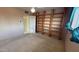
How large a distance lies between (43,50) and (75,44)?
0.51 m

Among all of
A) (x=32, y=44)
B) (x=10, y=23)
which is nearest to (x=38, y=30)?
(x=32, y=44)

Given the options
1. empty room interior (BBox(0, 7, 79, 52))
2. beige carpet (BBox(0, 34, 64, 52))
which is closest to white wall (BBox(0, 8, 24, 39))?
empty room interior (BBox(0, 7, 79, 52))

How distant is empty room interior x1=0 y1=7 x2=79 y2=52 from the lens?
1.41 m

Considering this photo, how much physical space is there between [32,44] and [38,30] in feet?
0.92

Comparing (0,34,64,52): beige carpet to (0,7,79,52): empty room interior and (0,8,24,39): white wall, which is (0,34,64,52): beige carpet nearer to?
(0,7,79,52): empty room interior

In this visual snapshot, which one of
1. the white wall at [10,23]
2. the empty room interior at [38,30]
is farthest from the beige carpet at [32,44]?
the white wall at [10,23]

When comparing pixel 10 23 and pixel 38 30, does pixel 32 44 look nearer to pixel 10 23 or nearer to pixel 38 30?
pixel 38 30

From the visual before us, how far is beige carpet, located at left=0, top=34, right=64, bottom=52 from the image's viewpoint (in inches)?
57.5

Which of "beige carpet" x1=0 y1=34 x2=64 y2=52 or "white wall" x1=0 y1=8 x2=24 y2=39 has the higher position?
"white wall" x1=0 y1=8 x2=24 y2=39

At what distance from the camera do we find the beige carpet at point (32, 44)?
146 centimetres

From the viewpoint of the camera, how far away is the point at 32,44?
5.23 feet

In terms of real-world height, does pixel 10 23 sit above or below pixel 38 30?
above
